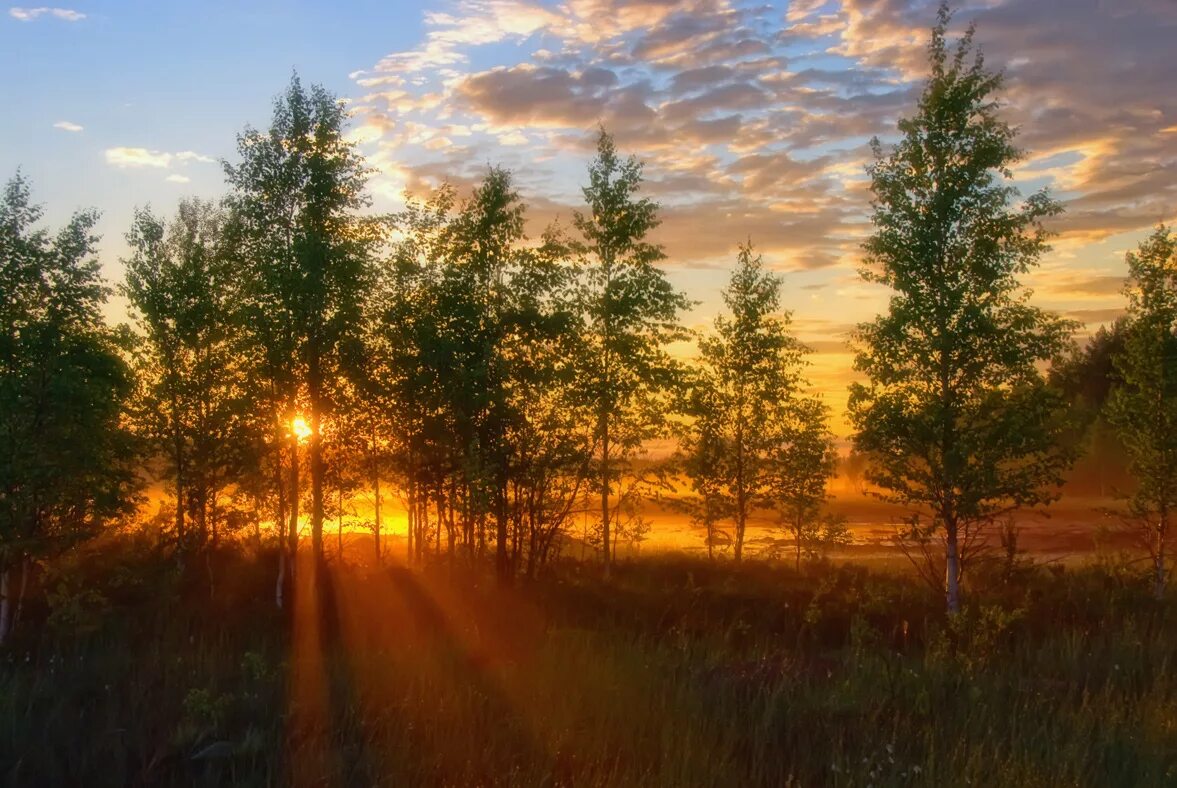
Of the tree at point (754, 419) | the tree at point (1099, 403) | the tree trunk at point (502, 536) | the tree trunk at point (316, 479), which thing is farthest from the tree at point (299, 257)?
the tree at point (1099, 403)

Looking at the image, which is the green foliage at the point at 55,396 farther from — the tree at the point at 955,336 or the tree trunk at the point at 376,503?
the tree at the point at 955,336

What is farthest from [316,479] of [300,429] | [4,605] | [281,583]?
[4,605]

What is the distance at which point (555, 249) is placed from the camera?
24969 millimetres

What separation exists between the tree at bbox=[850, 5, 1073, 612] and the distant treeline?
0.07m

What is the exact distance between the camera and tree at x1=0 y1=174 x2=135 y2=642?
20.3 meters

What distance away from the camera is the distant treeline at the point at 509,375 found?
21344mm

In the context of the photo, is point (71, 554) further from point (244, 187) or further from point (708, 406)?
point (708, 406)

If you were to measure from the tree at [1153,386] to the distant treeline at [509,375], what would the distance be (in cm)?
8

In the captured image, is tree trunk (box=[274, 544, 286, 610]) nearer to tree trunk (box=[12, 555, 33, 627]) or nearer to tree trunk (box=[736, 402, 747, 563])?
tree trunk (box=[12, 555, 33, 627])

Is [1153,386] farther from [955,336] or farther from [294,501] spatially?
[294,501]

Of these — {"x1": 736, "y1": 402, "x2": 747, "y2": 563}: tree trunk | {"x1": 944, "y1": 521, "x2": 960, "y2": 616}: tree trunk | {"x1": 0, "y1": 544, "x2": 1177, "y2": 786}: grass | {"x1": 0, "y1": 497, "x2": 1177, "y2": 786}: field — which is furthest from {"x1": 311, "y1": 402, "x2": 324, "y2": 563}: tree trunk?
{"x1": 944, "y1": 521, "x2": 960, "y2": 616}: tree trunk

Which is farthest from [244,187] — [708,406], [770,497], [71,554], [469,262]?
[770,497]

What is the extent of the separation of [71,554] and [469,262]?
12.3m

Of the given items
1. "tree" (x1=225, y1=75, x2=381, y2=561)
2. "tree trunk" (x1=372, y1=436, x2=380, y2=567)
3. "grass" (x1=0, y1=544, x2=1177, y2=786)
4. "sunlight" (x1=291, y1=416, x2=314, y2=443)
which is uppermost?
"tree" (x1=225, y1=75, x2=381, y2=561)
